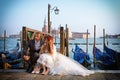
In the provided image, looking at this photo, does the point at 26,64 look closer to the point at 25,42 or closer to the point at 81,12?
the point at 25,42

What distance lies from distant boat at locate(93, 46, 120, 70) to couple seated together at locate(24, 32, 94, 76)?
1.06 ft

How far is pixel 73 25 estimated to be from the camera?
4703 millimetres

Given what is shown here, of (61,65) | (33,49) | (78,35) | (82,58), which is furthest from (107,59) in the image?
(33,49)

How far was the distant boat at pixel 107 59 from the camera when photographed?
4714 mm

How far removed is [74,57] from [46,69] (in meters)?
A: 0.64

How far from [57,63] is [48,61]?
18 cm

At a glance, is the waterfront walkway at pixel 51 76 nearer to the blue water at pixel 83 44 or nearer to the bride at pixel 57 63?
the bride at pixel 57 63

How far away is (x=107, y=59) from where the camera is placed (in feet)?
15.6

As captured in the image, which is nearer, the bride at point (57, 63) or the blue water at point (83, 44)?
the bride at point (57, 63)

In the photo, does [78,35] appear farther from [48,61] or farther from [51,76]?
[51,76]

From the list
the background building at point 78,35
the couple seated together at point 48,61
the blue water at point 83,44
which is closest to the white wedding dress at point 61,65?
the couple seated together at point 48,61

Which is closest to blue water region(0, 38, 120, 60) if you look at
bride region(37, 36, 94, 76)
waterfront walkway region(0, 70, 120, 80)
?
bride region(37, 36, 94, 76)

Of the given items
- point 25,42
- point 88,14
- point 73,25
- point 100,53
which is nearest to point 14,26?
point 25,42

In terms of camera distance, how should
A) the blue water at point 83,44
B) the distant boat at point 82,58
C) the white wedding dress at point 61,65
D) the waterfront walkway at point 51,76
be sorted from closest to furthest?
the waterfront walkway at point 51,76 → the white wedding dress at point 61,65 → the blue water at point 83,44 → the distant boat at point 82,58
